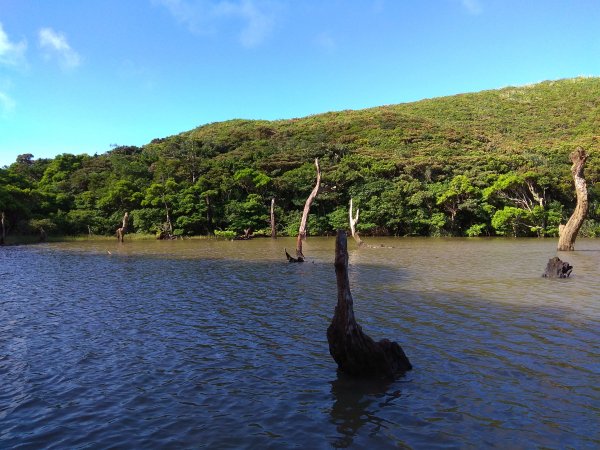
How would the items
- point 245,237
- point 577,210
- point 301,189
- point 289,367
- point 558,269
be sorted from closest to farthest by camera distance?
point 289,367 < point 558,269 < point 577,210 < point 245,237 < point 301,189

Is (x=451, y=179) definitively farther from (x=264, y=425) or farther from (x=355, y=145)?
(x=264, y=425)

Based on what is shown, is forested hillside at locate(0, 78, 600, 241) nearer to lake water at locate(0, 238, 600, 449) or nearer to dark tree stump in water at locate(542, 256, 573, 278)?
dark tree stump in water at locate(542, 256, 573, 278)

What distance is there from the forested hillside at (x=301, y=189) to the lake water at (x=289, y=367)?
112 ft

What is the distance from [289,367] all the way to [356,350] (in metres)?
1.55

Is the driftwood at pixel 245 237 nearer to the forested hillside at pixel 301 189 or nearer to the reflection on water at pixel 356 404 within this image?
the forested hillside at pixel 301 189

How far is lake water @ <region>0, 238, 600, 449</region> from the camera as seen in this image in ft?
21.2

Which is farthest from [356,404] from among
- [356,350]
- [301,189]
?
[301,189]

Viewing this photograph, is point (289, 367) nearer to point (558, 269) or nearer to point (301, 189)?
point (558, 269)

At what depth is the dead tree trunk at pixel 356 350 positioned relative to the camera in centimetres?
834

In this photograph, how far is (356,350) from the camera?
326 inches

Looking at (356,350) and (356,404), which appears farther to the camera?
(356,350)

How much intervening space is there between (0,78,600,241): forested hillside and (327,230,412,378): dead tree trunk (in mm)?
43948

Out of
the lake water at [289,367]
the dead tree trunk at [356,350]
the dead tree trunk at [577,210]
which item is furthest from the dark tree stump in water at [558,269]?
the dead tree trunk at [577,210]

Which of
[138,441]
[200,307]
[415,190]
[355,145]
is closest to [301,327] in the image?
[200,307]
